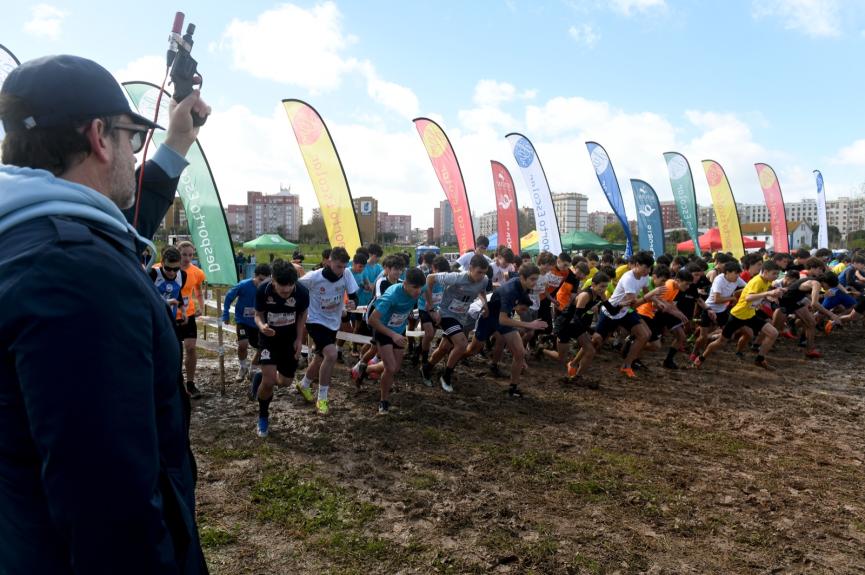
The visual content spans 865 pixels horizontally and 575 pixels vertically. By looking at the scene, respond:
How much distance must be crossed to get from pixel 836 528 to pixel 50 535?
4826 millimetres

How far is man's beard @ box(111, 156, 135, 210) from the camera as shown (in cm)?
121

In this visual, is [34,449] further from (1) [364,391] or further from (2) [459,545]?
(1) [364,391]

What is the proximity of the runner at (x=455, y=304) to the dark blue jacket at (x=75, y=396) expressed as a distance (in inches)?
266

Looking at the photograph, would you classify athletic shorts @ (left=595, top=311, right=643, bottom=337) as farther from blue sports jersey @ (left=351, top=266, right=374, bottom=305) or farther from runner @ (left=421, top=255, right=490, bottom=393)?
blue sports jersey @ (left=351, top=266, right=374, bottom=305)

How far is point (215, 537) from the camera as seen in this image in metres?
3.65

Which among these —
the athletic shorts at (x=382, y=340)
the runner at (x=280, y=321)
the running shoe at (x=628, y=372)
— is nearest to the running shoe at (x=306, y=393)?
the runner at (x=280, y=321)

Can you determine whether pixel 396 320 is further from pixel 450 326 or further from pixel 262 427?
pixel 262 427

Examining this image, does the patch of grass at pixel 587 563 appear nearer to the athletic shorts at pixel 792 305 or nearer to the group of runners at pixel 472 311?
the group of runners at pixel 472 311

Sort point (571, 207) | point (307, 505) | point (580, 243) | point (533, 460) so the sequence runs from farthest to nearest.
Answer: point (571, 207), point (580, 243), point (533, 460), point (307, 505)

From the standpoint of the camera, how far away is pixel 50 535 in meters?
0.97

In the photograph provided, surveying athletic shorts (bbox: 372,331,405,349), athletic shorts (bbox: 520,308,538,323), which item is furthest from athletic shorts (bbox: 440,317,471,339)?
athletic shorts (bbox: 372,331,405,349)

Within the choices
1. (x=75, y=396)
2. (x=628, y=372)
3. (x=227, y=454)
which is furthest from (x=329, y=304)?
(x=75, y=396)

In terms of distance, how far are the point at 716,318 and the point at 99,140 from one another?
10355 mm

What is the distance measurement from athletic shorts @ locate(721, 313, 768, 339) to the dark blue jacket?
10019mm
